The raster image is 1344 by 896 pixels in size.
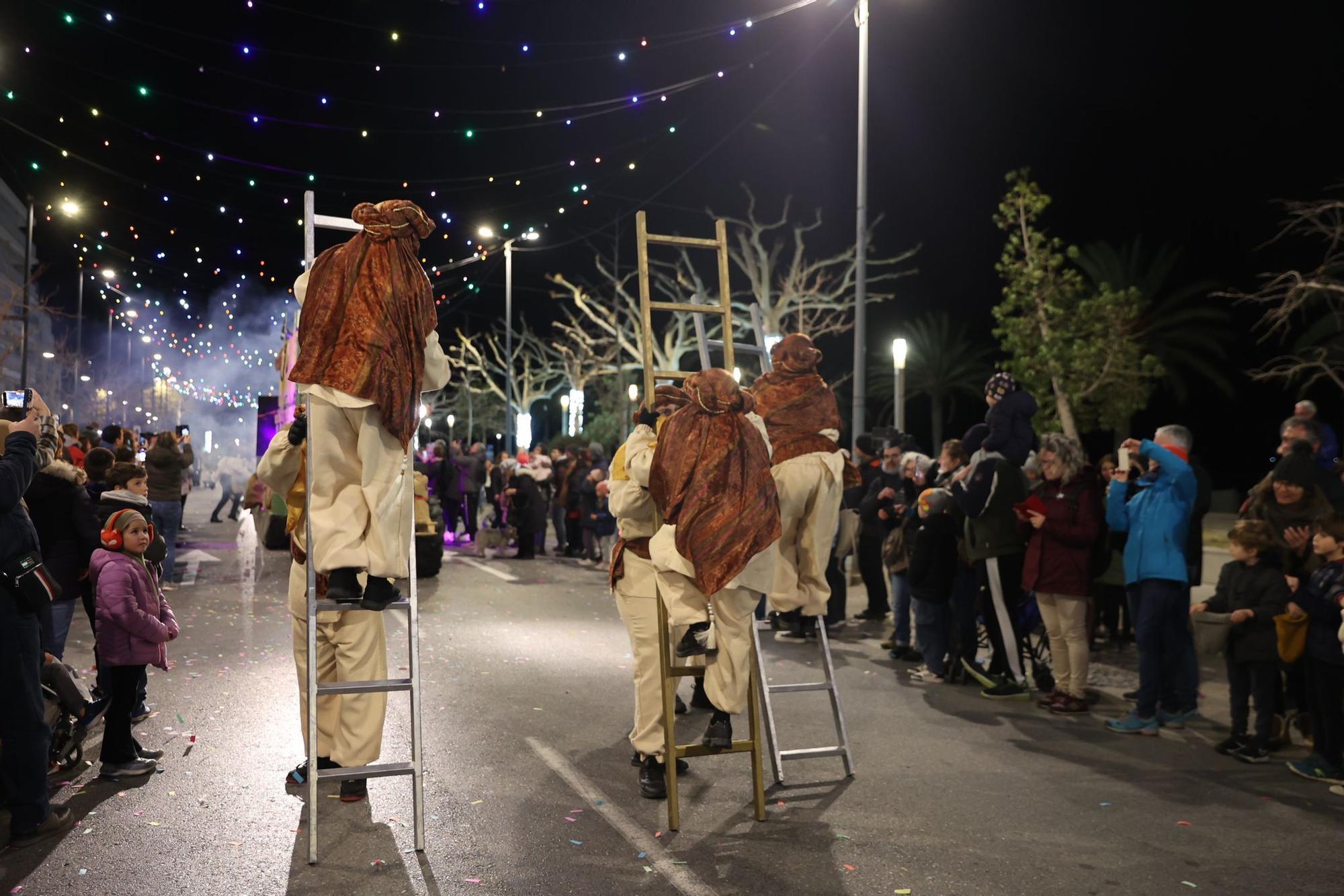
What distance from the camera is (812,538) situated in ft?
19.6

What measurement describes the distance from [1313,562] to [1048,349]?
104 ft

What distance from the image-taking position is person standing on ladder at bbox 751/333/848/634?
5.97 meters

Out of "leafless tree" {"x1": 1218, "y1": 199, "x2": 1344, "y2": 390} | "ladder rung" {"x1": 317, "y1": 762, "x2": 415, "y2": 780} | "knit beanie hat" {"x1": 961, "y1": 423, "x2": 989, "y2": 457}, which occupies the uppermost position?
"leafless tree" {"x1": 1218, "y1": 199, "x2": 1344, "y2": 390}

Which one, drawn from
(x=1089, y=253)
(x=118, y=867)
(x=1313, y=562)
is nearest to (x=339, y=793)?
(x=118, y=867)

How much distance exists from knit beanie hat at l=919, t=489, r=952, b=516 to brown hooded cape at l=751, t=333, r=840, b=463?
9.90ft

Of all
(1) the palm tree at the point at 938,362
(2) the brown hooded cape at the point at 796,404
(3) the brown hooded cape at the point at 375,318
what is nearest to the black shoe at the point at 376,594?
(3) the brown hooded cape at the point at 375,318

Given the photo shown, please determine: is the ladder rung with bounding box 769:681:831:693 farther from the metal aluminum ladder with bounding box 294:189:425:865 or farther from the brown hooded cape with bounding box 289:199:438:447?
the brown hooded cape with bounding box 289:199:438:447

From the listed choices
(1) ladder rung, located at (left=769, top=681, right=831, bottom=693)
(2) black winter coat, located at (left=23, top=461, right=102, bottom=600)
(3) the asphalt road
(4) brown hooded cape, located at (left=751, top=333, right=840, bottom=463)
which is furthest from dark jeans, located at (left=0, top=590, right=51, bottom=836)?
(4) brown hooded cape, located at (left=751, top=333, right=840, bottom=463)

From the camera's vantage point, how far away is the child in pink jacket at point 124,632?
5.73 meters

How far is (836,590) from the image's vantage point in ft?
37.7

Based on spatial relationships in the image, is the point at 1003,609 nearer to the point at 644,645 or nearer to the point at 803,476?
the point at 803,476

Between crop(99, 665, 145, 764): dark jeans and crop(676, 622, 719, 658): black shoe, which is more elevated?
crop(676, 622, 719, 658): black shoe

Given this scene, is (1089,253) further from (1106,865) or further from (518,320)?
(1106,865)

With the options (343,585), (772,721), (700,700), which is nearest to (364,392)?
(343,585)
